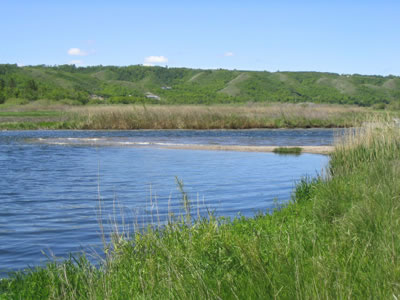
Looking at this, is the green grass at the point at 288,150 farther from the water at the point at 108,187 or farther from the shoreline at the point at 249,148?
the water at the point at 108,187

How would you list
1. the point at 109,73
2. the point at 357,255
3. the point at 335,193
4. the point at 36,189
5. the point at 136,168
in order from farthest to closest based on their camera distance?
the point at 109,73
the point at 136,168
the point at 36,189
the point at 335,193
the point at 357,255

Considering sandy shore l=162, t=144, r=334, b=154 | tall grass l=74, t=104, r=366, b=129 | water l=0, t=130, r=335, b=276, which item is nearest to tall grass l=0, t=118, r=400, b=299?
water l=0, t=130, r=335, b=276

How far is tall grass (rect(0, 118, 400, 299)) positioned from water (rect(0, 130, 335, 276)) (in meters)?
0.74

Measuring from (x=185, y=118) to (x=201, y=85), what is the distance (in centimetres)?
12868

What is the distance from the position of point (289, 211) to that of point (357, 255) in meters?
4.24

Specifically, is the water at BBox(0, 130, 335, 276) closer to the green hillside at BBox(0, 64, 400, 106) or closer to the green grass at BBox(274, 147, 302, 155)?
the green grass at BBox(274, 147, 302, 155)

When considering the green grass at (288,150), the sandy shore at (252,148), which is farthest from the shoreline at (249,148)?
the green grass at (288,150)

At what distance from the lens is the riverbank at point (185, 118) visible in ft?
147

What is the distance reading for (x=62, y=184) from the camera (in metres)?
16.3

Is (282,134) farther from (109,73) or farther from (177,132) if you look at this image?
(109,73)

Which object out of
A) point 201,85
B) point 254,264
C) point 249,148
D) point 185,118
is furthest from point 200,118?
point 201,85

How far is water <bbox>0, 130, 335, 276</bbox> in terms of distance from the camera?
9578 mm

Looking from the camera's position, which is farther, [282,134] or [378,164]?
[282,134]

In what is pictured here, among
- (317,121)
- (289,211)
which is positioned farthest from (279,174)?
(317,121)
